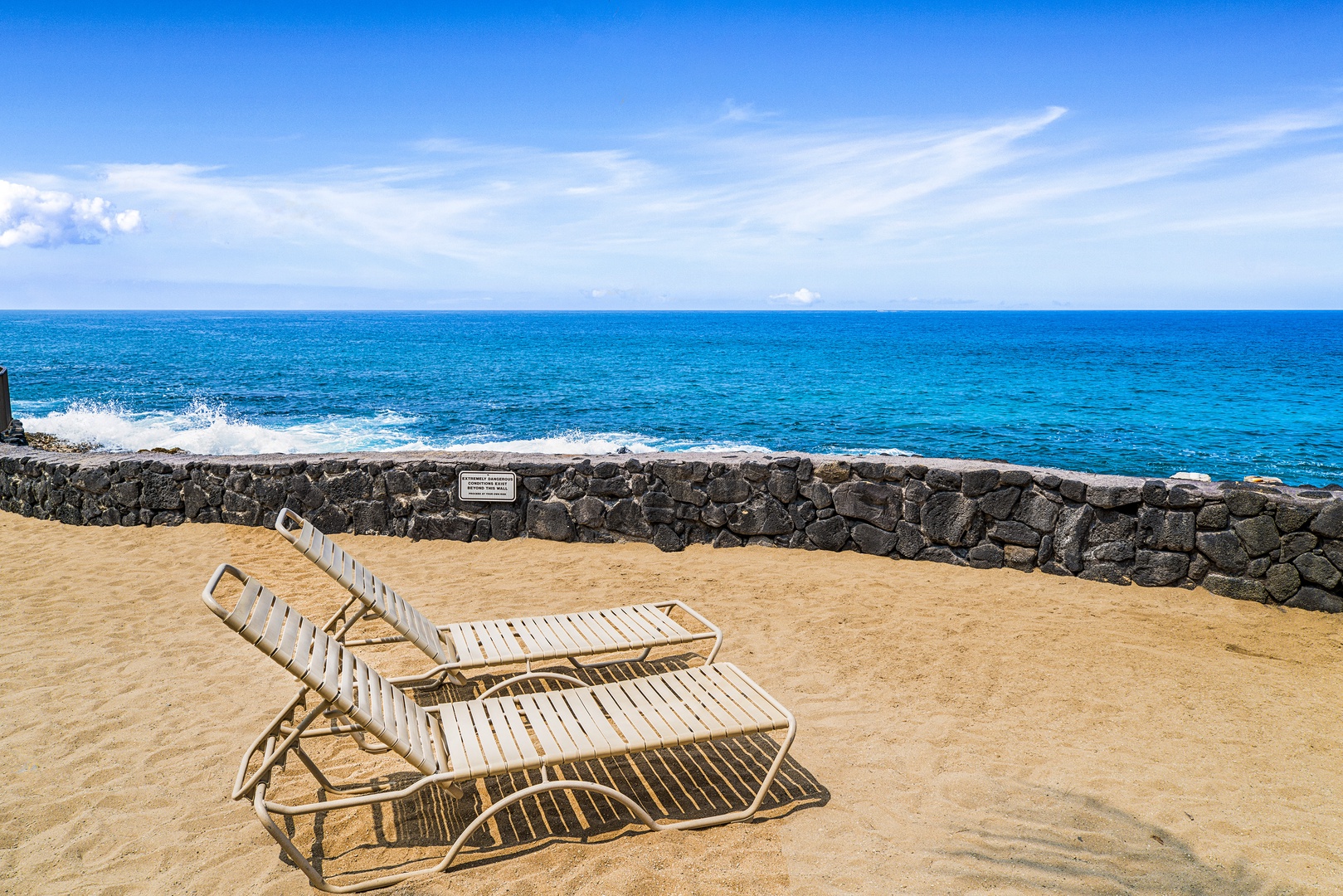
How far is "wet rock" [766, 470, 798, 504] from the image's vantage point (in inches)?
270

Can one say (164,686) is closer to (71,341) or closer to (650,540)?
(650,540)

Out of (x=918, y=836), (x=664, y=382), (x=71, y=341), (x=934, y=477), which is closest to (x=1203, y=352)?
(x=664, y=382)

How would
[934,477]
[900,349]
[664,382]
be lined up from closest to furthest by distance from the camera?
[934,477] < [664,382] < [900,349]

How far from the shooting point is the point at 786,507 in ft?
22.8

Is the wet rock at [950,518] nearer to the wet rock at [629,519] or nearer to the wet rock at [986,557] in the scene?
the wet rock at [986,557]

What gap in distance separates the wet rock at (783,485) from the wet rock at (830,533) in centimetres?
31

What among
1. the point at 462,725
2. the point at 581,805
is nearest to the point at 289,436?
the point at 462,725

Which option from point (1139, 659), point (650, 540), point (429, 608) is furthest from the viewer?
point (650, 540)

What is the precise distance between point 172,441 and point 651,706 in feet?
56.0

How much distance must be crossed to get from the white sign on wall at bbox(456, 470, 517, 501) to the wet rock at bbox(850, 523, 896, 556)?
2964 mm

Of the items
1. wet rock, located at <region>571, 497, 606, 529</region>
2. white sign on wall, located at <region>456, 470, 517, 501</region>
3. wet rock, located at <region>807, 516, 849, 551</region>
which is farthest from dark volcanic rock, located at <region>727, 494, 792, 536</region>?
white sign on wall, located at <region>456, 470, 517, 501</region>

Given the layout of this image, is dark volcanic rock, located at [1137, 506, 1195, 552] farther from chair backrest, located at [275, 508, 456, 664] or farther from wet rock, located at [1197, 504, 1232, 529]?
chair backrest, located at [275, 508, 456, 664]

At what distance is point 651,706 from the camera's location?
11.3 feet

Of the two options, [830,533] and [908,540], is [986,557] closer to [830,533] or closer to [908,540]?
[908,540]
